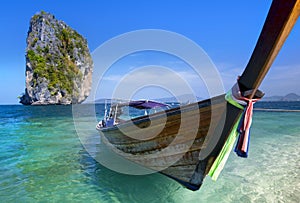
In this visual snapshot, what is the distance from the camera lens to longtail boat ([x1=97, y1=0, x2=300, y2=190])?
1851 millimetres

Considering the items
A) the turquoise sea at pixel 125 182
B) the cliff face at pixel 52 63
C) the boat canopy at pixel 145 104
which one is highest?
the cliff face at pixel 52 63

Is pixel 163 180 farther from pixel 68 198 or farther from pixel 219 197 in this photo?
pixel 68 198

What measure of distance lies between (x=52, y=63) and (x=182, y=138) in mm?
77955

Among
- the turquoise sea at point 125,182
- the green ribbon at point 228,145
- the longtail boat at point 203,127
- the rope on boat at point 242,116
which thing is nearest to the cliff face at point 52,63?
the turquoise sea at point 125,182

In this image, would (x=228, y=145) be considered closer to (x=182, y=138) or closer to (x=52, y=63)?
(x=182, y=138)

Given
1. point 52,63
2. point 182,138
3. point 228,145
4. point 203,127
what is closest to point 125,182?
point 182,138

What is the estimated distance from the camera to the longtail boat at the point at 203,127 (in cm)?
185

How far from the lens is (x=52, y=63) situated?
72062 millimetres

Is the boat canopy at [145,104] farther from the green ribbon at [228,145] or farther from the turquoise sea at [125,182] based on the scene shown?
the green ribbon at [228,145]

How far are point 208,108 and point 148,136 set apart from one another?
1.53 metres

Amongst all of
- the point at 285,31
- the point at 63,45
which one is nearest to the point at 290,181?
the point at 285,31

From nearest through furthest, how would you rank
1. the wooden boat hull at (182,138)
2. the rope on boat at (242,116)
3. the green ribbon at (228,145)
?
1. the rope on boat at (242,116)
2. the green ribbon at (228,145)
3. the wooden boat hull at (182,138)

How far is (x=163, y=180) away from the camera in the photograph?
17.0ft

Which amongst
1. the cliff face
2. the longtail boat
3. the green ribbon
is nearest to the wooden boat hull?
the longtail boat
